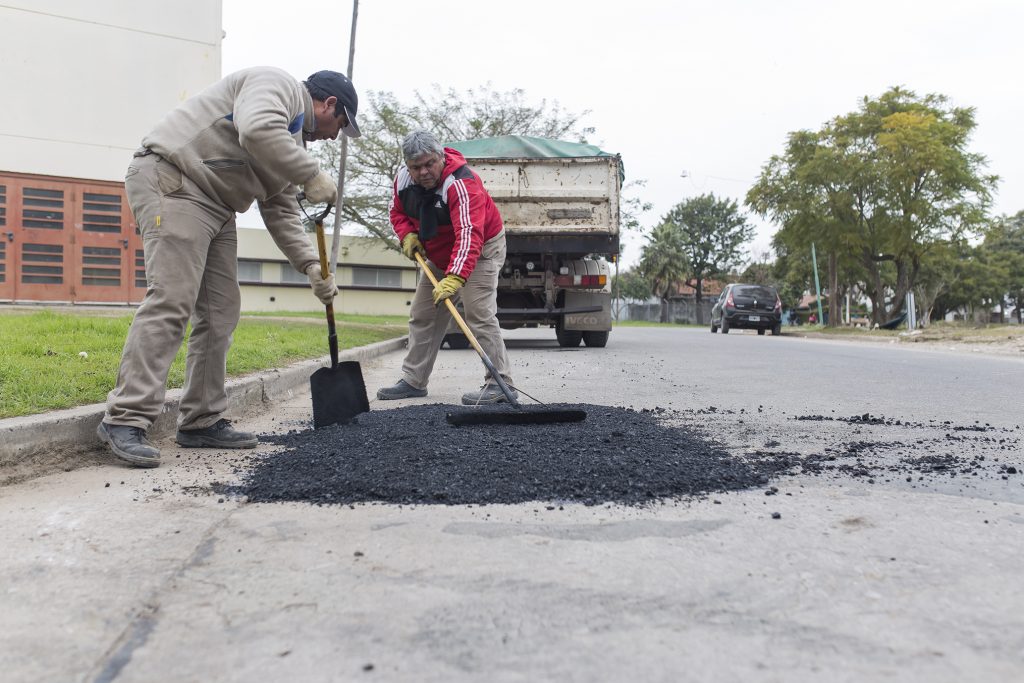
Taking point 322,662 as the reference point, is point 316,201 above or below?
above

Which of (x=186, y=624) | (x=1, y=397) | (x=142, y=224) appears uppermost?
(x=142, y=224)

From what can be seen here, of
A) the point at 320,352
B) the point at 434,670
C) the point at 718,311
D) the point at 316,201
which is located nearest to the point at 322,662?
the point at 434,670

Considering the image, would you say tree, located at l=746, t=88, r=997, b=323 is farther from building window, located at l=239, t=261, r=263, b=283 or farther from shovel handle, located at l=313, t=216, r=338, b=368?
shovel handle, located at l=313, t=216, r=338, b=368

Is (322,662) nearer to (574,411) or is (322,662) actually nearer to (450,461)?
(450,461)

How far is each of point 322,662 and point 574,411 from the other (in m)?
2.83

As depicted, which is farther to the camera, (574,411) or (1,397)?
(574,411)

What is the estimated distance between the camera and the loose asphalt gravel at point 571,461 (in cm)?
288

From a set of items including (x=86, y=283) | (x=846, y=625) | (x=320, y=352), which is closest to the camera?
(x=846, y=625)

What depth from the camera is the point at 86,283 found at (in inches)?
559

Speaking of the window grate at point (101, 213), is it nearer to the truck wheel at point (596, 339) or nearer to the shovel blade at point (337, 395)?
the truck wheel at point (596, 339)

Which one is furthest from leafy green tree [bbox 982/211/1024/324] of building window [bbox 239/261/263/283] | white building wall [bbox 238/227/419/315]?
building window [bbox 239/261/263/283]

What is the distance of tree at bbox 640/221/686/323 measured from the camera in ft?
235

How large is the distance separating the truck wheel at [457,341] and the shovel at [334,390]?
698cm

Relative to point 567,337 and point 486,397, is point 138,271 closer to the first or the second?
point 567,337
